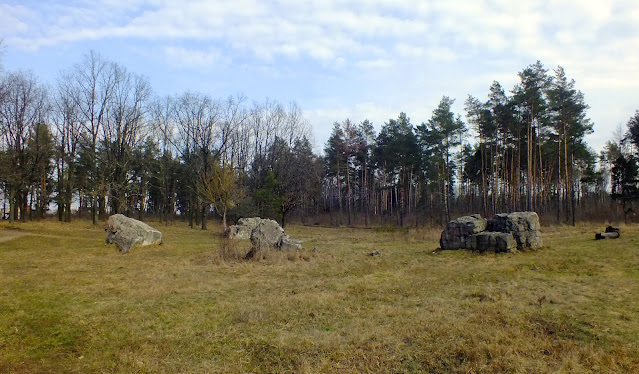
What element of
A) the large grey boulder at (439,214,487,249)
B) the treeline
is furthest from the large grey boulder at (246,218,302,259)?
the treeline

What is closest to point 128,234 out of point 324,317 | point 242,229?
point 242,229

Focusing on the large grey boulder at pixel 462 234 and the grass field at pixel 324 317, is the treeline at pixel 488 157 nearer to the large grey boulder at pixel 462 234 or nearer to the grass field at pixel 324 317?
the large grey boulder at pixel 462 234

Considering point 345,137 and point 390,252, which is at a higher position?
point 345,137

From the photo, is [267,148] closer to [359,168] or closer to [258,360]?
[359,168]

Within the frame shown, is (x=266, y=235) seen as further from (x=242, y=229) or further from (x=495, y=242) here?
(x=495, y=242)

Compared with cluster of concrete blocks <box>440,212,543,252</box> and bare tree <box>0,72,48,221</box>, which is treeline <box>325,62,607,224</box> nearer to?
cluster of concrete blocks <box>440,212,543,252</box>

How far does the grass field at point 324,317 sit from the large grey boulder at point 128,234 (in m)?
3.93

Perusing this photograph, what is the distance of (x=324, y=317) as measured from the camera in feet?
19.9

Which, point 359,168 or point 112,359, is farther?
point 359,168

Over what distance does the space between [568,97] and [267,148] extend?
28798 millimetres

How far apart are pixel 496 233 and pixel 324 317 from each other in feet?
33.7

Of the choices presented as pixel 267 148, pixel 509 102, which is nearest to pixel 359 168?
pixel 267 148

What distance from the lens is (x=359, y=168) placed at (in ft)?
156

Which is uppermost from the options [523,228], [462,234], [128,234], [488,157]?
[488,157]
